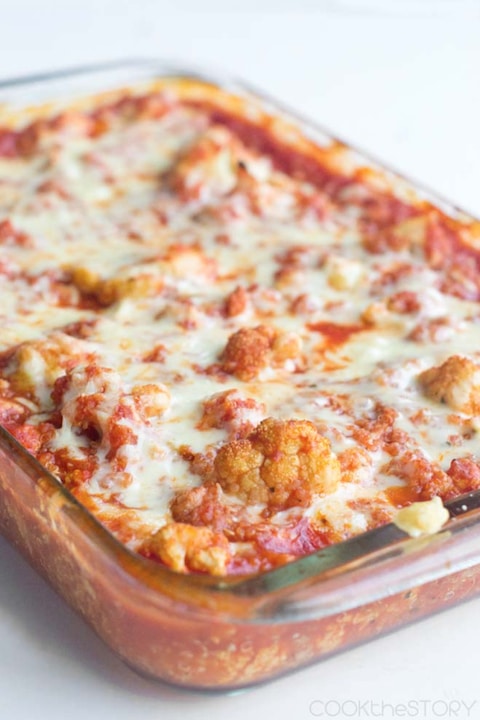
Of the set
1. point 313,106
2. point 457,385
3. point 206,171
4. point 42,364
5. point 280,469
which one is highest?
point 42,364

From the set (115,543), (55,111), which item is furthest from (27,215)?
(115,543)

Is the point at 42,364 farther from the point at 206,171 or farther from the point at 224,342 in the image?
the point at 206,171

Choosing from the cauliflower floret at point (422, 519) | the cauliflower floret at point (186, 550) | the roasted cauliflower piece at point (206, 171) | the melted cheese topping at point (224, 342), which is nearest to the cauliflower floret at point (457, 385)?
the melted cheese topping at point (224, 342)

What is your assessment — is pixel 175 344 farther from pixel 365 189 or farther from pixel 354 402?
pixel 365 189

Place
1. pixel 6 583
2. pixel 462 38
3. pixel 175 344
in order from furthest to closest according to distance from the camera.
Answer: pixel 462 38
pixel 175 344
pixel 6 583

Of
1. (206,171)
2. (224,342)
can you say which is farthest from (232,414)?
(206,171)

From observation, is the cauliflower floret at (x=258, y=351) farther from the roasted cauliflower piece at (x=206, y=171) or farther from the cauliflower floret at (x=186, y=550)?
the roasted cauliflower piece at (x=206, y=171)
